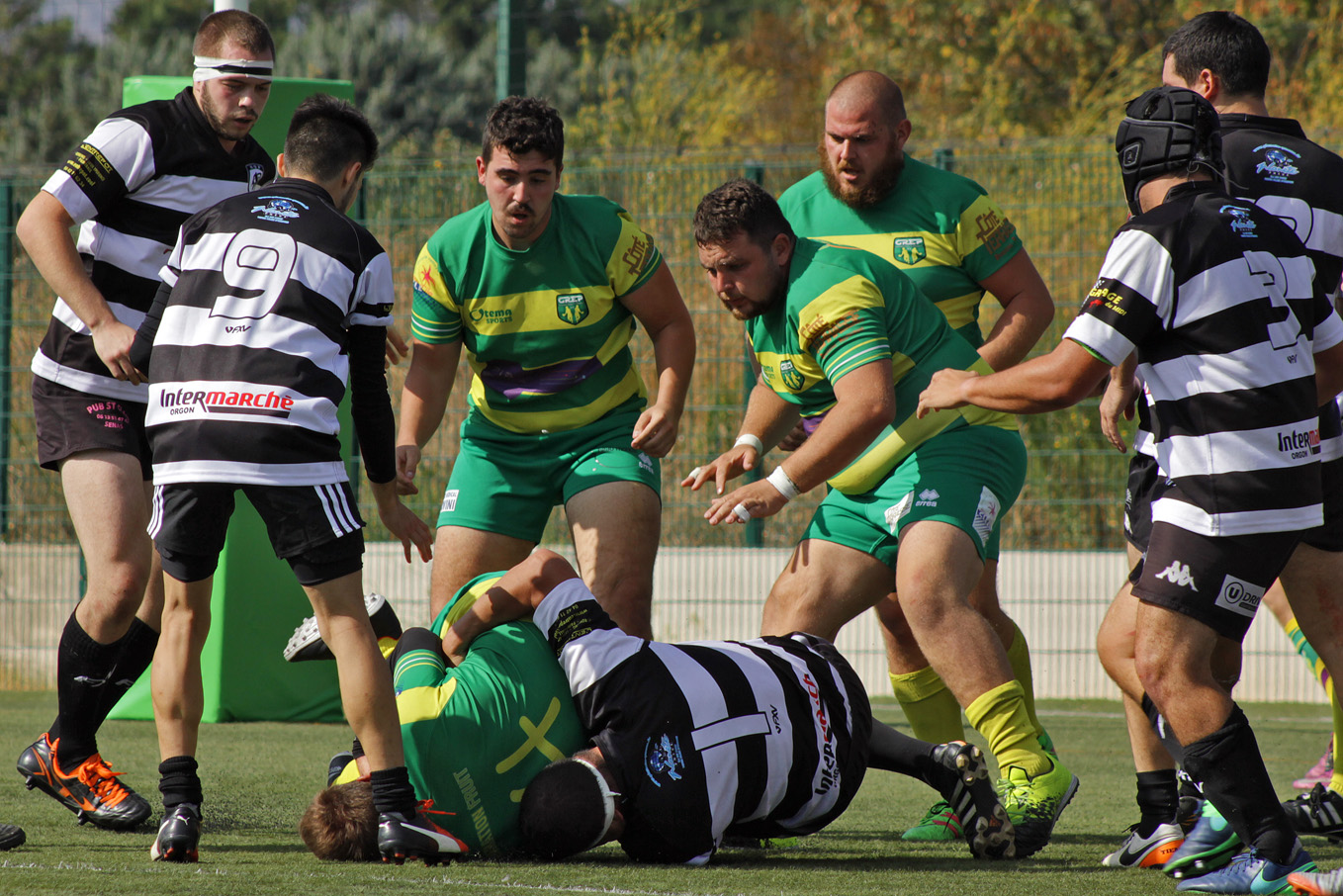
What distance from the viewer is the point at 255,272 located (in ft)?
12.9

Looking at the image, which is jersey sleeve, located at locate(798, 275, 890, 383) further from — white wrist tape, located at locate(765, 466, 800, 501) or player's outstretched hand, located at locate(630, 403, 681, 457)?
player's outstretched hand, located at locate(630, 403, 681, 457)

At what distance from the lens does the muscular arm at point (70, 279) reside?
4.33m

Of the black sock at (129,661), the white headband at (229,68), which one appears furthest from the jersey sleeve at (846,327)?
the black sock at (129,661)

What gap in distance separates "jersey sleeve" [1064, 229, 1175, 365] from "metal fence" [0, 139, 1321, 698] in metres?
4.95

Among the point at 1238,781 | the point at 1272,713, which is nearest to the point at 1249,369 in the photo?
the point at 1238,781

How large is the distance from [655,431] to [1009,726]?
1.42m

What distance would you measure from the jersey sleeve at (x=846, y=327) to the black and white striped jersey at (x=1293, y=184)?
1109 millimetres

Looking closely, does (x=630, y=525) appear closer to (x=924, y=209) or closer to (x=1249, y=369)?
(x=924, y=209)

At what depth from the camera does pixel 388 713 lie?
383 cm

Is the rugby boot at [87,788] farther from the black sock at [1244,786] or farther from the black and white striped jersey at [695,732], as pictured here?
the black sock at [1244,786]

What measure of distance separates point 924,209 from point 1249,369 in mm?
1842

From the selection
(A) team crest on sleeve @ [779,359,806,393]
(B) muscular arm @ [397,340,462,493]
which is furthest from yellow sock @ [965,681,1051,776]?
(B) muscular arm @ [397,340,462,493]

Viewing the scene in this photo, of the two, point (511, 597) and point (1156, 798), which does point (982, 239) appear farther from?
point (511, 597)

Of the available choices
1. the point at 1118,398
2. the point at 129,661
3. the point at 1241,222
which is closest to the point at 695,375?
the point at 1118,398
